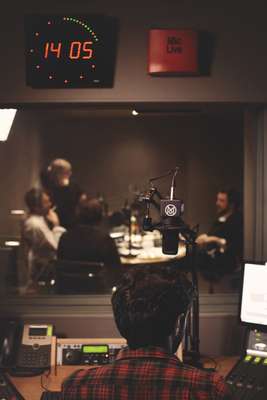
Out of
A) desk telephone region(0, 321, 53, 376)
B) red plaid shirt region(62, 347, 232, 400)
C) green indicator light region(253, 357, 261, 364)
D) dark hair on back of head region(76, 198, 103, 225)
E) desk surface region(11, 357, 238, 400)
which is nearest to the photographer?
red plaid shirt region(62, 347, 232, 400)

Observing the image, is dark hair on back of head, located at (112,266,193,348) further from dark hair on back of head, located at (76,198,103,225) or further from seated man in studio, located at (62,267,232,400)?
dark hair on back of head, located at (76,198,103,225)

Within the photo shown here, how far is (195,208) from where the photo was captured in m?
8.75

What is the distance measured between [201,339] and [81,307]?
0.67 m

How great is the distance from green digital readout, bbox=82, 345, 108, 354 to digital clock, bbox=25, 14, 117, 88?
1.31m

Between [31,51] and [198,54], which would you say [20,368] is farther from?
[198,54]

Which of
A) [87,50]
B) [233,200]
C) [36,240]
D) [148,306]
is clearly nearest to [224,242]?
[233,200]

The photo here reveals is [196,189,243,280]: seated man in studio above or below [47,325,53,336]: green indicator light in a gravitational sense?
above

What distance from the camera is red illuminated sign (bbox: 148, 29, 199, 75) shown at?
317 centimetres

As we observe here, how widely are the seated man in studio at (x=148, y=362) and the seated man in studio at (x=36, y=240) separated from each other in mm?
3481

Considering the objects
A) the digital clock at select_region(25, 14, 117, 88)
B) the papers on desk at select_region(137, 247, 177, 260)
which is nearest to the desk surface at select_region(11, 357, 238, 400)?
the digital clock at select_region(25, 14, 117, 88)

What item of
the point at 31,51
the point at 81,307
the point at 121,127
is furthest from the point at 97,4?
the point at 121,127

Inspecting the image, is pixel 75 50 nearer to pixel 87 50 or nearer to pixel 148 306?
pixel 87 50

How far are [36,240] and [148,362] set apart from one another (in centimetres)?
399

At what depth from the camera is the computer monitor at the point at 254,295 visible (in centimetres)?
305
